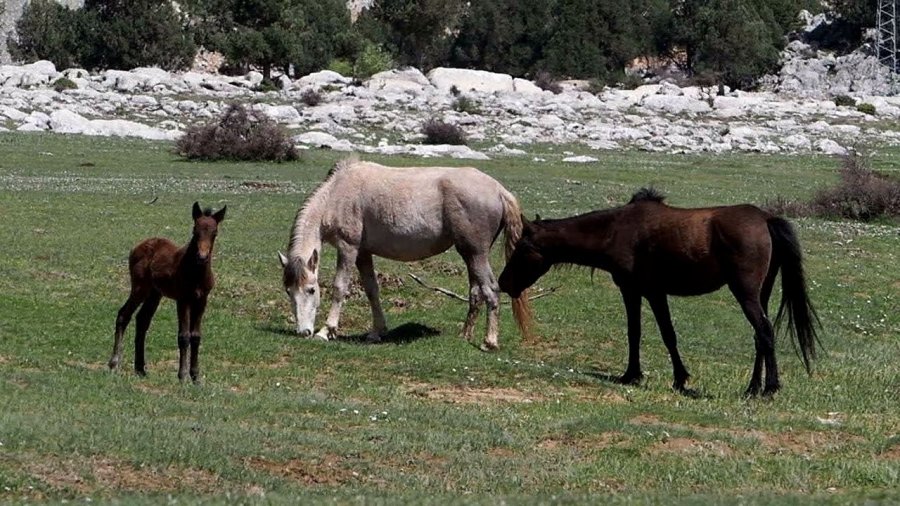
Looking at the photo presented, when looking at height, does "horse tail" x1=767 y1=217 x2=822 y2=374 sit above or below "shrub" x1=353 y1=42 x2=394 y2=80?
below

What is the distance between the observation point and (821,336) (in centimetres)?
2061

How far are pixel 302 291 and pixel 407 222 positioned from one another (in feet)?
6.29

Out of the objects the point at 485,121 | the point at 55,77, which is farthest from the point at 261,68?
the point at 485,121

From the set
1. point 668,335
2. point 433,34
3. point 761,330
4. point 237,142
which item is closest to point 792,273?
point 761,330

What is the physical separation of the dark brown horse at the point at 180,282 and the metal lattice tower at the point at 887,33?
106m

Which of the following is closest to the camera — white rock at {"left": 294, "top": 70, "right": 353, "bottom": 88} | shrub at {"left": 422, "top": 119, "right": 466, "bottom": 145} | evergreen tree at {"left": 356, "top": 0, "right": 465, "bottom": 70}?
shrub at {"left": 422, "top": 119, "right": 466, "bottom": 145}

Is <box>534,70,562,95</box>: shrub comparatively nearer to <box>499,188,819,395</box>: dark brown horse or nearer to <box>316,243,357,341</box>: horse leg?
<box>316,243,357,341</box>: horse leg

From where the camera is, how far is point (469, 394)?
1582 centimetres

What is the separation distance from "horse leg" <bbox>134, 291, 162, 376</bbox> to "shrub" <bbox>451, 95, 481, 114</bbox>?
53.9m

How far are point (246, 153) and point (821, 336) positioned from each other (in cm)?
2770

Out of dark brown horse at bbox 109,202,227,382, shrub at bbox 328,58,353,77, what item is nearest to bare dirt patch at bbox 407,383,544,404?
dark brown horse at bbox 109,202,227,382

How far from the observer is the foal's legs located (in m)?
19.0

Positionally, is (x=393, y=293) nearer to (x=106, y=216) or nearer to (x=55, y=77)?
(x=106, y=216)

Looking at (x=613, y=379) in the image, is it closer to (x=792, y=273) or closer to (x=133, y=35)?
(x=792, y=273)
